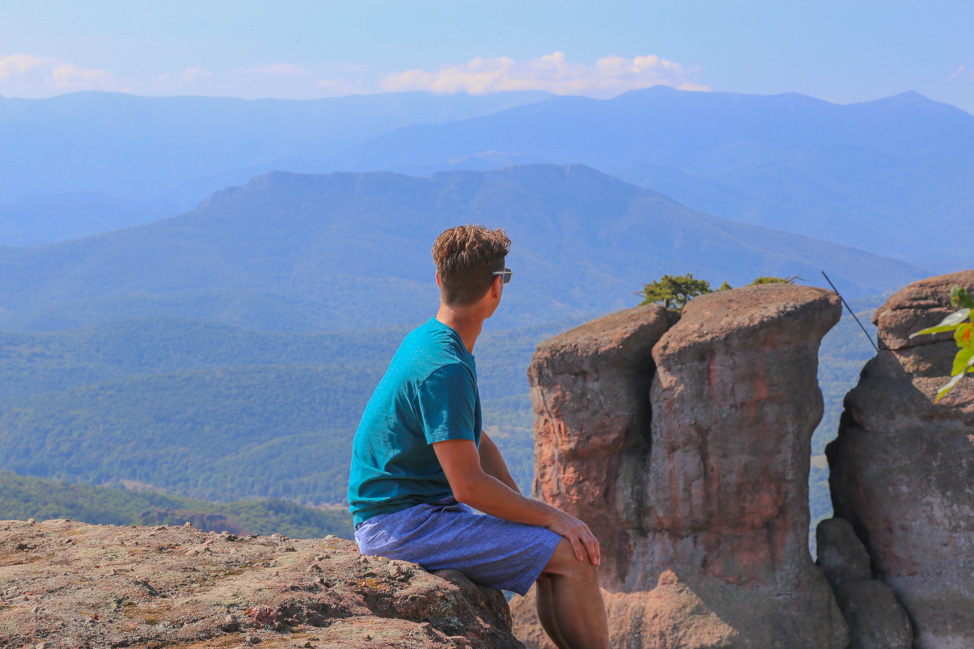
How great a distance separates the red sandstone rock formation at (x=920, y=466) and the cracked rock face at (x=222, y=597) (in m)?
14.3

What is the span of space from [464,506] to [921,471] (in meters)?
15.0

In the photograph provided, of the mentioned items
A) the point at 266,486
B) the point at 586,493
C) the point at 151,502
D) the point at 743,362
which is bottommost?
the point at 266,486

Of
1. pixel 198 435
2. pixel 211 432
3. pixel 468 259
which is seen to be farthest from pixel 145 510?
pixel 211 432

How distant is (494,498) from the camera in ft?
15.4

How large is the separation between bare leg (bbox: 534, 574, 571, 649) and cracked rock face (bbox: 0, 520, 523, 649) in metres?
0.31

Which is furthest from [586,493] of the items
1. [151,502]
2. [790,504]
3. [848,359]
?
[848,359]

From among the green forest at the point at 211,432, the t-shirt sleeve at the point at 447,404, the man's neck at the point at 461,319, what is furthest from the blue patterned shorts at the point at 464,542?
the green forest at the point at 211,432

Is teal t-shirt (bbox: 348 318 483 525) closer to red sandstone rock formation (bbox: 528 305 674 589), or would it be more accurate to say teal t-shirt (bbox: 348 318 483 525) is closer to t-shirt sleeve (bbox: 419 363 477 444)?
t-shirt sleeve (bbox: 419 363 477 444)

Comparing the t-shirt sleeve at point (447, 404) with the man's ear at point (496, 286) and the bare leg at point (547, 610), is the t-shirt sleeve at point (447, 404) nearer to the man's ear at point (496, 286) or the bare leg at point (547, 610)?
the man's ear at point (496, 286)

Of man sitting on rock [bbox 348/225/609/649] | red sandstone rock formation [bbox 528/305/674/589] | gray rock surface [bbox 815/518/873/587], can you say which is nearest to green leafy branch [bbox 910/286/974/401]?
man sitting on rock [bbox 348/225/609/649]

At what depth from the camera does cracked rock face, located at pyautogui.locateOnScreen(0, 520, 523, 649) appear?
4.15 metres

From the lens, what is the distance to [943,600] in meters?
17.0

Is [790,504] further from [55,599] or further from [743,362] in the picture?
[55,599]

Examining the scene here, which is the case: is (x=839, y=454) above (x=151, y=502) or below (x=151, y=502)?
above
